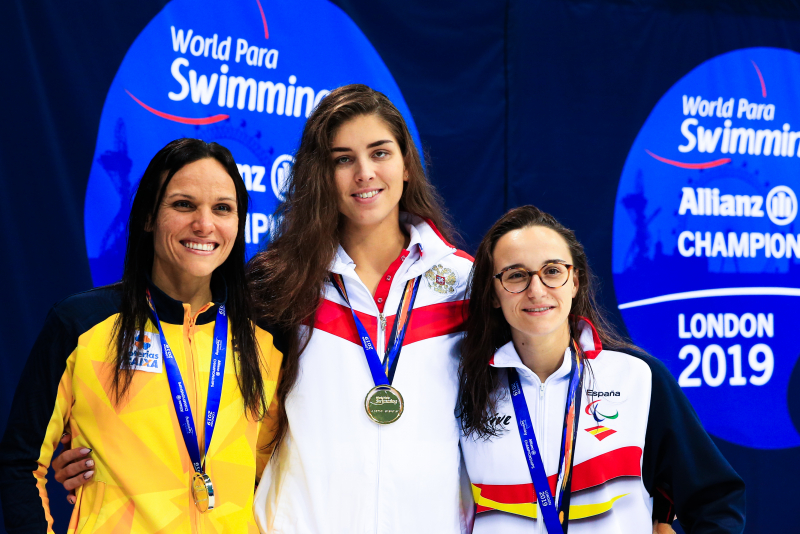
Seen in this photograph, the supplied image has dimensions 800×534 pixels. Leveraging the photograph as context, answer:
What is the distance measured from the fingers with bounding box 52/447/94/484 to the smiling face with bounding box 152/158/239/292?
0.49 metres

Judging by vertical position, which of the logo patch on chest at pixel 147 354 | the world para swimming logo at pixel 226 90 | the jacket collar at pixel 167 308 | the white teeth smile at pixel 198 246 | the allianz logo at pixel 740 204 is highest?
the world para swimming logo at pixel 226 90

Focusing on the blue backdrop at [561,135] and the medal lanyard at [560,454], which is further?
the blue backdrop at [561,135]

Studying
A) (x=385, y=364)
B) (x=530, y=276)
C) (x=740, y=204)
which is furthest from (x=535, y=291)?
(x=740, y=204)

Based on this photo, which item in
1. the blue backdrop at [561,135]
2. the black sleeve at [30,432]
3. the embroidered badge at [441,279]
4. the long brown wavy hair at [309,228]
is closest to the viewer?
the black sleeve at [30,432]

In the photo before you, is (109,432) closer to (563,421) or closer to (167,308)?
→ (167,308)

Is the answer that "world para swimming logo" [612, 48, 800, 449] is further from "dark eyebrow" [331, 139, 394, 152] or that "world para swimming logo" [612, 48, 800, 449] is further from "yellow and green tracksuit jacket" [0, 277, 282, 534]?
"yellow and green tracksuit jacket" [0, 277, 282, 534]

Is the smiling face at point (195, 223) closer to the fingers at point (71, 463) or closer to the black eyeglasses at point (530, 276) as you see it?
the fingers at point (71, 463)

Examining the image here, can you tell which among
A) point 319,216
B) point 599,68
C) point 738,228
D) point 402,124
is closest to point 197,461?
point 319,216

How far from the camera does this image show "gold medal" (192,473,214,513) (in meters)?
1.74

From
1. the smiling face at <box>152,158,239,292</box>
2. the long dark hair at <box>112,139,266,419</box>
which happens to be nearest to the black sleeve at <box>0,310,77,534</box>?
the long dark hair at <box>112,139,266,419</box>

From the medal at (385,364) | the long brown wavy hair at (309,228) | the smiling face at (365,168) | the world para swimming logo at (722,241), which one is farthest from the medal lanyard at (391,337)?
the world para swimming logo at (722,241)

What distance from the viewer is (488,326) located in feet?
6.74

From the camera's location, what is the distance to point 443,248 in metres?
2.19

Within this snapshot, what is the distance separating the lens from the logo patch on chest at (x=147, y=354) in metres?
1.77
